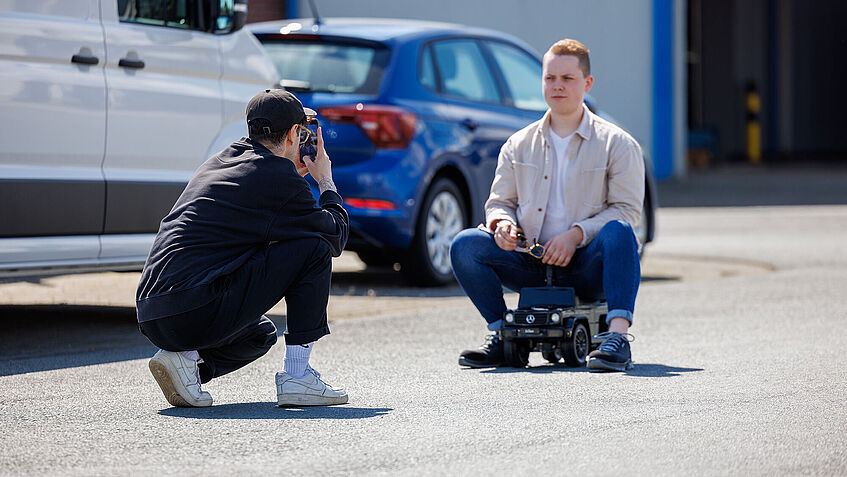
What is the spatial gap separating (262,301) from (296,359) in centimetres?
25

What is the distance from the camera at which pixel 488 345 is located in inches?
237

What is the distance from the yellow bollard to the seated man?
88.4 ft

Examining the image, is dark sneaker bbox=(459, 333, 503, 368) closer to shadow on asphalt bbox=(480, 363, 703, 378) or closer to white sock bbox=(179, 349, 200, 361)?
shadow on asphalt bbox=(480, 363, 703, 378)

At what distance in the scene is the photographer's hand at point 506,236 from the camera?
5922mm

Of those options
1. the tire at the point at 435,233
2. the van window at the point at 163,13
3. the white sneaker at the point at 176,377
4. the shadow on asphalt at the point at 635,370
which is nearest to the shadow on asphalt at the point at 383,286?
the tire at the point at 435,233

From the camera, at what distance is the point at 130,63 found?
682cm

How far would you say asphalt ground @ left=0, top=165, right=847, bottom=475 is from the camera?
13.5 feet

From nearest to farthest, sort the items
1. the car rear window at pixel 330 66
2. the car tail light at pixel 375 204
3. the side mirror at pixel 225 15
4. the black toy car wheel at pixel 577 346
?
the black toy car wheel at pixel 577 346
the side mirror at pixel 225 15
the car tail light at pixel 375 204
the car rear window at pixel 330 66

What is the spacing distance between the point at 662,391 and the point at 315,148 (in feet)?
5.20

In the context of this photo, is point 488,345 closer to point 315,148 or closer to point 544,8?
point 315,148

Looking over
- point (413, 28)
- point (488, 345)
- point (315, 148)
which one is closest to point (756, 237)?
point (413, 28)

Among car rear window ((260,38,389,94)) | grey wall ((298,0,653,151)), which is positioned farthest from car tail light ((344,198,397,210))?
grey wall ((298,0,653,151))

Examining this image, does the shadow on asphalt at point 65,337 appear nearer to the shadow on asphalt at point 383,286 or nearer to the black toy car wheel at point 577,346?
the shadow on asphalt at point 383,286

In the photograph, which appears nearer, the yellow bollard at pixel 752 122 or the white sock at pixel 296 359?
the white sock at pixel 296 359
